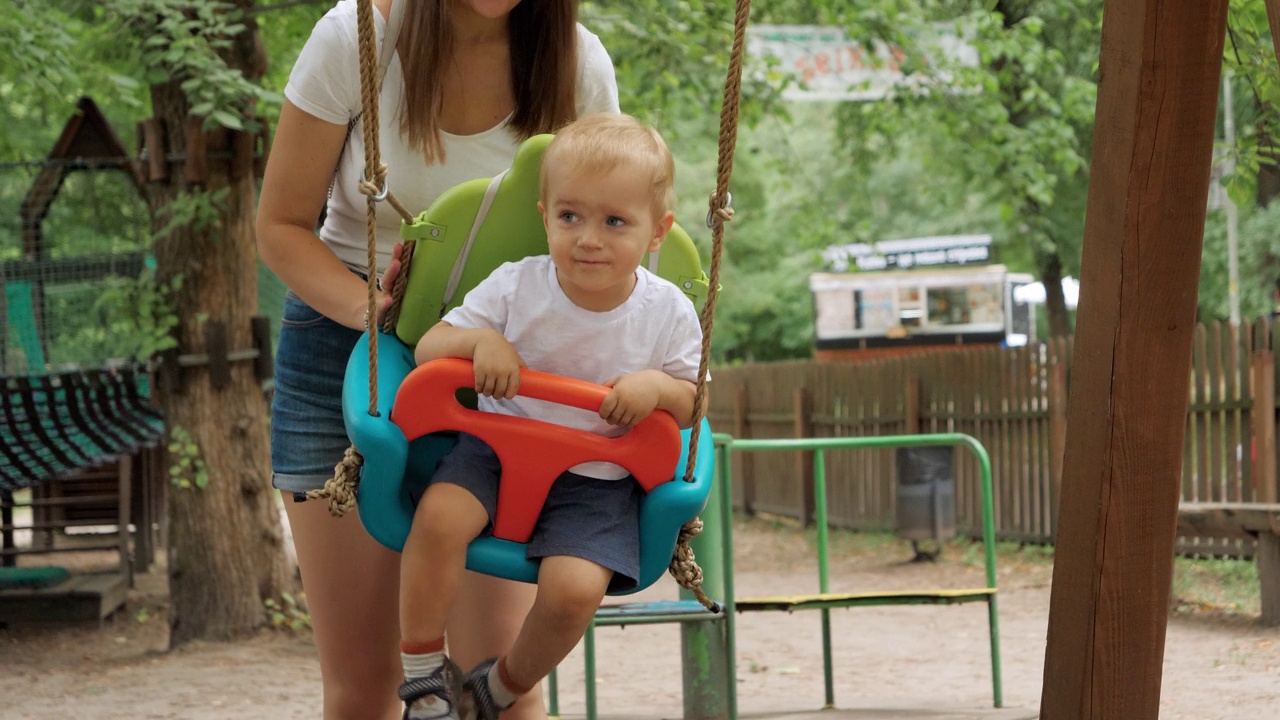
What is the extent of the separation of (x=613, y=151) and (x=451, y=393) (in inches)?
16.9

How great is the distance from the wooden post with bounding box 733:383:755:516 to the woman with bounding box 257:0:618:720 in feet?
42.6

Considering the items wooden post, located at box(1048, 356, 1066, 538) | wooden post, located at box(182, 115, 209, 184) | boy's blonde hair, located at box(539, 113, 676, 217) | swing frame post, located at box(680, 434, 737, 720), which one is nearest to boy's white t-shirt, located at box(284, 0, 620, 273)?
boy's blonde hair, located at box(539, 113, 676, 217)

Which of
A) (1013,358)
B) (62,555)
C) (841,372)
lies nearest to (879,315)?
(841,372)

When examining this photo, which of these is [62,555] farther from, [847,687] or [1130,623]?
[1130,623]

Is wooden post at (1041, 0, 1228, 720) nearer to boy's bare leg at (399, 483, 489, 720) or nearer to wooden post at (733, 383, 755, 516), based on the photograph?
boy's bare leg at (399, 483, 489, 720)

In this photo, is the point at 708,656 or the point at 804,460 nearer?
the point at 708,656

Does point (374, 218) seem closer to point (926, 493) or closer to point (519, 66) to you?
point (519, 66)

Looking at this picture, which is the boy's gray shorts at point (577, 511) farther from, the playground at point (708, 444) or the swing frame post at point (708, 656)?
the swing frame post at point (708, 656)

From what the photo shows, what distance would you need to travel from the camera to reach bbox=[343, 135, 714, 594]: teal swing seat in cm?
197

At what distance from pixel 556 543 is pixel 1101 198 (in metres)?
1.47

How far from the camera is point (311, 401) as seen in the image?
91.8 inches

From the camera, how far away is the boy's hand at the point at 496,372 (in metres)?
1.96

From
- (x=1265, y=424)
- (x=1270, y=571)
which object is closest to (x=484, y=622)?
(x=1270, y=571)

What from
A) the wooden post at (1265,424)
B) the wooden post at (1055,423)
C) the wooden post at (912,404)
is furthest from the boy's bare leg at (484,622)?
the wooden post at (912,404)
